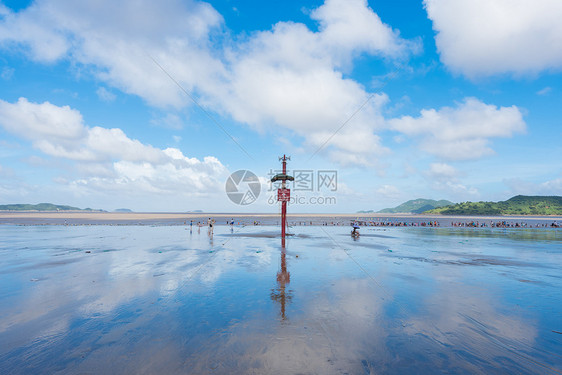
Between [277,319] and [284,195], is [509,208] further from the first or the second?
[277,319]

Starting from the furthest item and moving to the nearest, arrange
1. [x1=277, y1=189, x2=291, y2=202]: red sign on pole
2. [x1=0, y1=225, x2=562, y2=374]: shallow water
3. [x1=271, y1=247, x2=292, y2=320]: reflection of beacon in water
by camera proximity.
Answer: [x1=277, y1=189, x2=291, y2=202]: red sign on pole < [x1=271, y1=247, x2=292, y2=320]: reflection of beacon in water < [x1=0, y1=225, x2=562, y2=374]: shallow water

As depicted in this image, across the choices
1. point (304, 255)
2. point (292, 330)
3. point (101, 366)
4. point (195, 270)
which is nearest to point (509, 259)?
point (304, 255)

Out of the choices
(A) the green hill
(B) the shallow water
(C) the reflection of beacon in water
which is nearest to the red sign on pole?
(B) the shallow water

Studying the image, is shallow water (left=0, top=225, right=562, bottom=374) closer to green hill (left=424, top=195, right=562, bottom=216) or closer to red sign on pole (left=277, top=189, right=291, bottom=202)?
red sign on pole (left=277, top=189, right=291, bottom=202)

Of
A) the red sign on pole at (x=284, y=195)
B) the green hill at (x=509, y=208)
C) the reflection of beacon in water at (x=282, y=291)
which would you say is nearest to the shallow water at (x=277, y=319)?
the reflection of beacon in water at (x=282, y=291)

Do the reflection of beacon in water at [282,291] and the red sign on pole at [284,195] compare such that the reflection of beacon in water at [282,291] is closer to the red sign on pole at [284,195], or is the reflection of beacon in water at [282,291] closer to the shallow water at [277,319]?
the shallow water at [277,319]

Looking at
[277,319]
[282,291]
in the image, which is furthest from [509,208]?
[277,319]

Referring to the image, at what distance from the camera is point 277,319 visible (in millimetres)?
9188

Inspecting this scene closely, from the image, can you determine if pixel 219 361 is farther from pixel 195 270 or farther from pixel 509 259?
pixel 509 259

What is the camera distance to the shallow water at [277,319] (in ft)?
21.8

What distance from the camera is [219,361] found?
259 inches

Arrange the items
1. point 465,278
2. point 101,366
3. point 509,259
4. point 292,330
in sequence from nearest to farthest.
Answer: point 101,366 < point 292,330 < point 465,278 < point 509,259

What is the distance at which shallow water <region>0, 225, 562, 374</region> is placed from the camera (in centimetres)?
665

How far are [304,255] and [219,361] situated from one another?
53.4 ft
